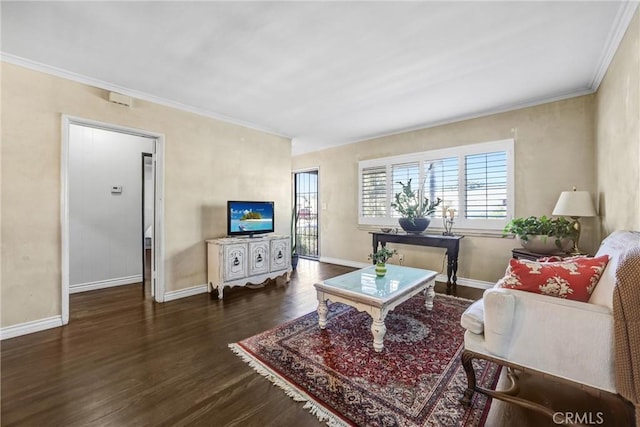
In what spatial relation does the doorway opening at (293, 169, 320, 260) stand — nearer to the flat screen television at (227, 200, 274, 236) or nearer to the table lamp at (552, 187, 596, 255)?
the flat screen television at (227, 200, 274, 236)

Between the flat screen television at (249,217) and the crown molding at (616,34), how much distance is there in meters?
4.01

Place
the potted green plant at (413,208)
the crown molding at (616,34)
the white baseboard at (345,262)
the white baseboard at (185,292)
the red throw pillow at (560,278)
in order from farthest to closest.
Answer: the white baseboard at (345,262) < the potted green plant at (413,208) < the white baseboard at (185,292) < the crown molding at (616,34) < the red throw pillow at (560,278)

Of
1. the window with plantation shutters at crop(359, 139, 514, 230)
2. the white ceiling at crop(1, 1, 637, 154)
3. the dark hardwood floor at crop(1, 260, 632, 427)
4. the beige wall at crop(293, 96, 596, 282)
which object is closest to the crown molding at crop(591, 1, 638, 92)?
the white ceiling at crop(1, 1, 637, 154)

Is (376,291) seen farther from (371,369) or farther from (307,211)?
(307,211)

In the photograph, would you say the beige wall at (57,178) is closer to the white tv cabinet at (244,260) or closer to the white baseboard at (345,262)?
the white tv cabinet at (244,260)

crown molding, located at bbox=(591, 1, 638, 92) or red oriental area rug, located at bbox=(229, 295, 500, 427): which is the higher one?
crown molding, located at bbox=(591, 1, 638, 92)

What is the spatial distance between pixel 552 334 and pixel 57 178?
4150 millimetres

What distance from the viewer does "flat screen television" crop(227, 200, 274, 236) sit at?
3941 millimetres

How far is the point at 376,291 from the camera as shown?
243 centimetres

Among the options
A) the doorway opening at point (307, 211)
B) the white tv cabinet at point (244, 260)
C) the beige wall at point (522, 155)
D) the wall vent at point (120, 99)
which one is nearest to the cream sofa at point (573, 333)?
the beige wall at point (522, 155)

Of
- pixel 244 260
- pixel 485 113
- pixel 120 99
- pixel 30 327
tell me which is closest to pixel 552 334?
pixel 244 260

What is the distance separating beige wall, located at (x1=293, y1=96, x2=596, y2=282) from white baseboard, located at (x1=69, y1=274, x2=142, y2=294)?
386 centimetres

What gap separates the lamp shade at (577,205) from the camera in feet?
9.05

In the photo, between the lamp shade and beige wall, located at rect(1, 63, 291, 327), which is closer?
beige wall, located at rect(1, 63, 291, 327)
